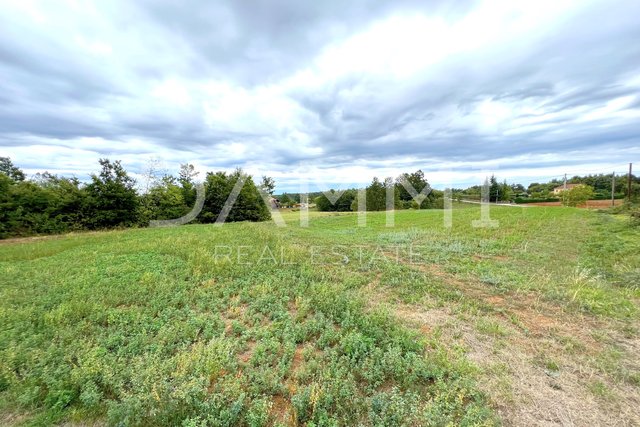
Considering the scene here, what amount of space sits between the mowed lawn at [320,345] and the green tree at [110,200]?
1537 centimetres

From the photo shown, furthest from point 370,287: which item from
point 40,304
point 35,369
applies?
point 40,304

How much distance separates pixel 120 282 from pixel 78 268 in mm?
2207

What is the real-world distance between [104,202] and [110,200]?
1.24 ft

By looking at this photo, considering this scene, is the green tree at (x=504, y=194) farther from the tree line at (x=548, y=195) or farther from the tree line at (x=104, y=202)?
the tree line at (x=104, y=202)

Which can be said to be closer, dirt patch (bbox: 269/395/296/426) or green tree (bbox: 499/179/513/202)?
dirt patch (bbox: 269/395/296/426)

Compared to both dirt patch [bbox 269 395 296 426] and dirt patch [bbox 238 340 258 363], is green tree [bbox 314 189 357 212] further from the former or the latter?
dirt patch [bbox 269 395 296 426]

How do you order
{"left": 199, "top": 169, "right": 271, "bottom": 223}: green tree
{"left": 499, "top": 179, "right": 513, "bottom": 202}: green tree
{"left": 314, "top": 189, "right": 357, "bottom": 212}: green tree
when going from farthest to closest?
{"left": 499, "top": 179, "right": 513, "bottom": 202}: green tree → {"left": 314, "top": 189, "right": 357, "bottom": 212}: green tree → {"left": 199, "top": 169, "right": 271, "bottom": 223}: green tree

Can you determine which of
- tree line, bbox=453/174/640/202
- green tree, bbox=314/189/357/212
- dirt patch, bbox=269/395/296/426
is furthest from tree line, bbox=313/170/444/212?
dirt patch, bbox=269/395/296/426

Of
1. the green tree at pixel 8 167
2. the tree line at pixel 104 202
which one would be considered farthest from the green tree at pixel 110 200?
the green tree at pixel 8 167

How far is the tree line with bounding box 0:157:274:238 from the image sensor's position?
16859 mm

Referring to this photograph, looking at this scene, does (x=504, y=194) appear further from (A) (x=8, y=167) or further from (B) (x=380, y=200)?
(A) (x=8, y=167)

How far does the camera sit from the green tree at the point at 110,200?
63.2ft

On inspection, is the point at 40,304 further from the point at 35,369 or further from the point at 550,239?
the point at 550,239

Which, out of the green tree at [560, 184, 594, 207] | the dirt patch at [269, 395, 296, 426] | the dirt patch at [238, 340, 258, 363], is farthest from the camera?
the green tree at [560, 184, 594, 207]
